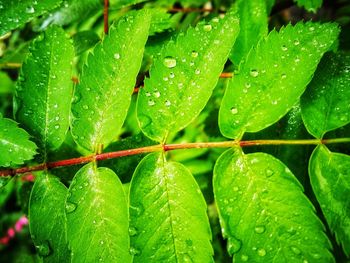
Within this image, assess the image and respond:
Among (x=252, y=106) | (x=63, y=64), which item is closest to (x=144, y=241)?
(x=252, y=106)

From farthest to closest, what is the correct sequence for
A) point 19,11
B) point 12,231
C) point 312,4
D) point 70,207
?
1. point 12,231
2. point 312,4
3. point 19,11
4. point 70,207

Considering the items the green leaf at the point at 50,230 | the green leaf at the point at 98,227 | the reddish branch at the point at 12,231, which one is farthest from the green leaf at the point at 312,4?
the reddish branch at the point at 12,231

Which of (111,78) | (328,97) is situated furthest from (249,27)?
(111,78)

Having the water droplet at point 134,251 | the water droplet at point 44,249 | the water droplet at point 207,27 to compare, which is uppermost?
the water droplet at point 207,27

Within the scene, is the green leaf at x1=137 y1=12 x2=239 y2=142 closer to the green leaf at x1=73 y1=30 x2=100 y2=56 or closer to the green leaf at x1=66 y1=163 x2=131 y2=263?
the green leaf at x1=66 y1=163 x2=131 y2=263

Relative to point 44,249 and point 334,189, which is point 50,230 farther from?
point 334,189

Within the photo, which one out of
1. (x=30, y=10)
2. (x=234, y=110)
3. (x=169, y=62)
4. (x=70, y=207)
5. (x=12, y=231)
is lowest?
(x=12, y=231)

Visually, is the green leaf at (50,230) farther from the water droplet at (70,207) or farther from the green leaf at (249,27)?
the green leaf at (249,27)
